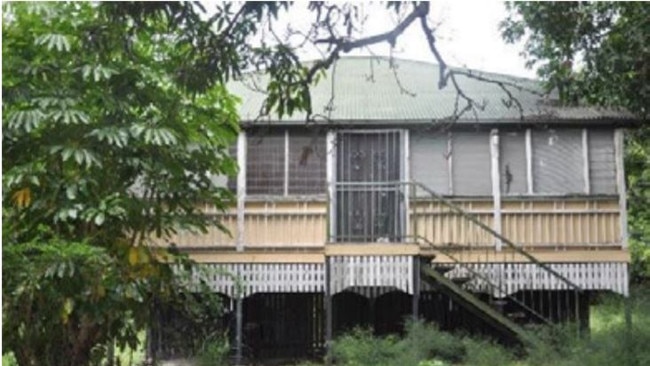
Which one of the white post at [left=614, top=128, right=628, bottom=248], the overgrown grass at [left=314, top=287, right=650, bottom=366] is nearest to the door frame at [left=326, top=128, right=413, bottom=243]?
the overgrown grass at [left=314, top=287, right=650, bottom=366]

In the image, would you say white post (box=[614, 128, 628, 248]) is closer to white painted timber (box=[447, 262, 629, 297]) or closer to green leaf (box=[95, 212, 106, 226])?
white painted timber (box=[447, 262, 629, 297])

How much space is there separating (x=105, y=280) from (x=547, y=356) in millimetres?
5105

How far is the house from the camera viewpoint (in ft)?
36.7

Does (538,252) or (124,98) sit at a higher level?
(124,98)

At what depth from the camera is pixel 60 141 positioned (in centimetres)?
685

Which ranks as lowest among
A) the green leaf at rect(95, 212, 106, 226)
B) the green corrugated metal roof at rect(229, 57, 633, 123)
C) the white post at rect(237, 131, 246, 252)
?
the green leaf at rect(95, 212, 106, 226)

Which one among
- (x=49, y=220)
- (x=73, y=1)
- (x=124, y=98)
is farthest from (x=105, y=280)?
(x=73, y=1)

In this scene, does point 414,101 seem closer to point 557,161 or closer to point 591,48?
point 557,161

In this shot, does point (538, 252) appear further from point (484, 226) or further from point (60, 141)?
point (60, 141)

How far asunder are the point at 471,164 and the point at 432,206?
31.7 inches

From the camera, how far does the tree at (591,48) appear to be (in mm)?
8758

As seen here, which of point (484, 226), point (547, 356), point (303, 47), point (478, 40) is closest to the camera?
point (303, 47)

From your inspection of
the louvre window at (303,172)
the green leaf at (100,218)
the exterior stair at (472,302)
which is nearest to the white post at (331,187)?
the louvre window at (303,172)

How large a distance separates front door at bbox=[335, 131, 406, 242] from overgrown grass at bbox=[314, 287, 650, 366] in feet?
4.65
